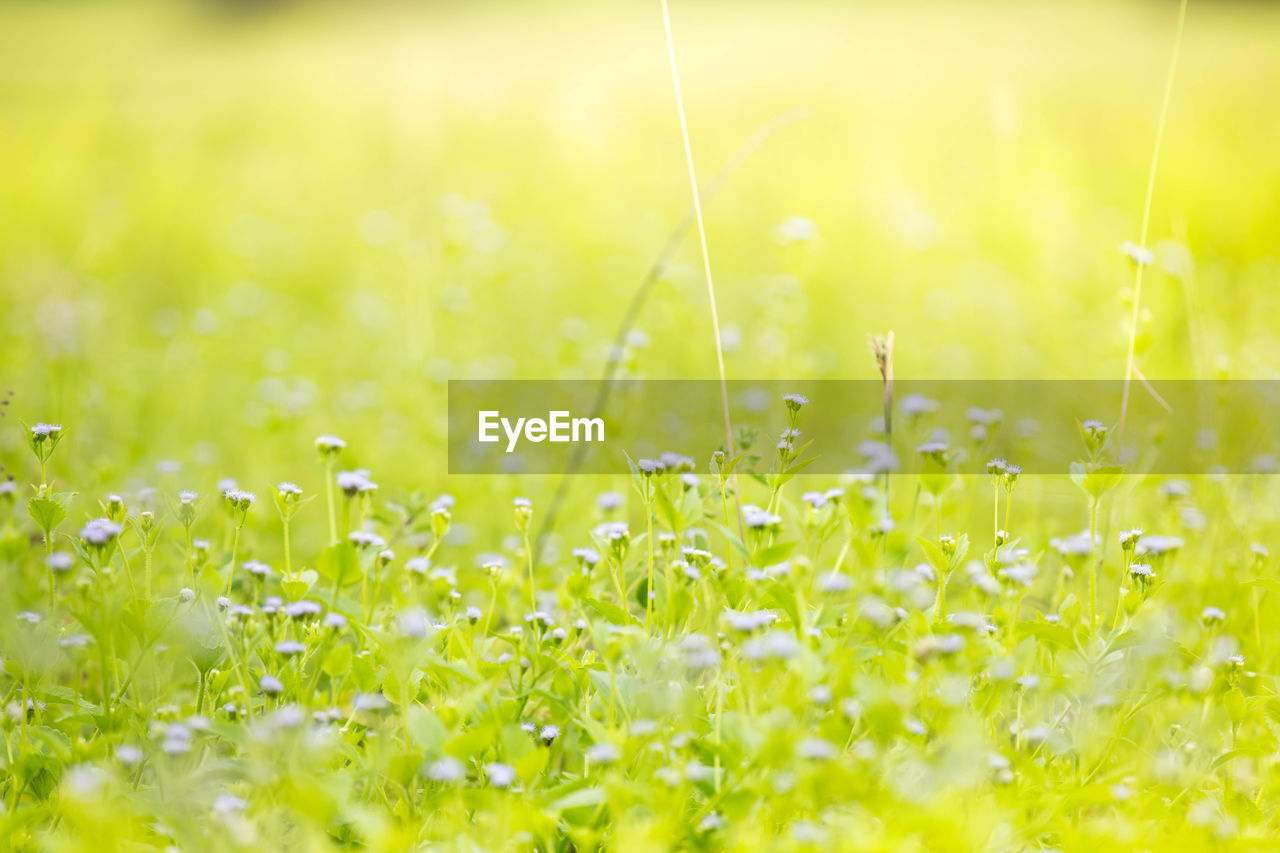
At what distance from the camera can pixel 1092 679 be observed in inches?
50.0

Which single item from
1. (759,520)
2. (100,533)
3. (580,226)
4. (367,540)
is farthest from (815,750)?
(580,226)

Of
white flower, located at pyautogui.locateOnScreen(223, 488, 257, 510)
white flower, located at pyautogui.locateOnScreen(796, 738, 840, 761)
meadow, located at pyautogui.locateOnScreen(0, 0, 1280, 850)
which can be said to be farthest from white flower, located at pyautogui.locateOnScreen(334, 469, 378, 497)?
white flower, located at pyautogui.locateOnScreen(796, 738, 840, 761)

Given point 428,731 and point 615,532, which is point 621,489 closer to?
point 615,532

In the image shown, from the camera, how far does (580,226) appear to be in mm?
4867

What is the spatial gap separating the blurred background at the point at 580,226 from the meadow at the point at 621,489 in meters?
0.03

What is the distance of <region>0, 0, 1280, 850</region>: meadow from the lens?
114 centimetres

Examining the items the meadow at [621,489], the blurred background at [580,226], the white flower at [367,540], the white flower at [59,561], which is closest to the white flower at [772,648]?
the meadow at [621,489]

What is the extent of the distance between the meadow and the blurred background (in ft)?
0.09

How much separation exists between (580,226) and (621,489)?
Result: 273 centimetres

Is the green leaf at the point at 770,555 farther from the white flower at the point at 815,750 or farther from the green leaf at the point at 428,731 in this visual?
the green leaf at the point at 428,731

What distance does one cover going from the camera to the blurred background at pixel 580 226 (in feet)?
9.64

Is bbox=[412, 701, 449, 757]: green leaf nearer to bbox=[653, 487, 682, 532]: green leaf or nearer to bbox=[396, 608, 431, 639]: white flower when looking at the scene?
bbox=[396, 608, 431, 639]: white flower

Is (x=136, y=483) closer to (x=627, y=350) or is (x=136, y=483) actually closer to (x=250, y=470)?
(x=250, y=470)

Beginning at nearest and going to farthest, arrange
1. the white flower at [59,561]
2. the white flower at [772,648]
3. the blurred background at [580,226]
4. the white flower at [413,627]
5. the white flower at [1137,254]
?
the white flower at [772,648], the white flower at [413,627], the white flower at [59,561], the white flower at [1137,254], the blurred background at [580,226]
